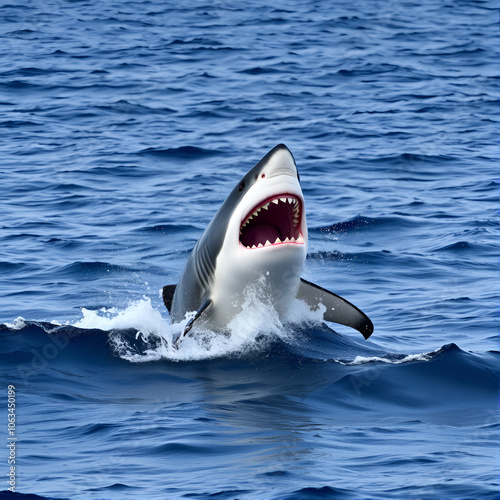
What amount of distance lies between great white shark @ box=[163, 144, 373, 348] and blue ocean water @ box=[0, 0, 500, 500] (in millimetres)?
435

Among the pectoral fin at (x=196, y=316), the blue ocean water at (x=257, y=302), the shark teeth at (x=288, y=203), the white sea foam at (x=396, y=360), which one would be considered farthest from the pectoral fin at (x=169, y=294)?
the white sea foam at (x=396, y=360)

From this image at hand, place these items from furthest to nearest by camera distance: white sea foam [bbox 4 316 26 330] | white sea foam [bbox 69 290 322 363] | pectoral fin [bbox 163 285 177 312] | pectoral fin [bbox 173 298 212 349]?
pectoral fin [bbox 163 285 177 312], white sea foam [bbox 4 316 26 330], white sea foam [bbox 69 290 322 363], pectoral fin [bbox 173 298 212 349]

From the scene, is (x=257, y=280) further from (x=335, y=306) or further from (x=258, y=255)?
(x=335, y=306)

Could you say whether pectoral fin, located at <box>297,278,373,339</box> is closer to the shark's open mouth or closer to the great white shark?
the great white shark

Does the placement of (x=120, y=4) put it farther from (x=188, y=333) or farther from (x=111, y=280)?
(x=188, y=333)

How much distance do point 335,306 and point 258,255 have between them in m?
1.99

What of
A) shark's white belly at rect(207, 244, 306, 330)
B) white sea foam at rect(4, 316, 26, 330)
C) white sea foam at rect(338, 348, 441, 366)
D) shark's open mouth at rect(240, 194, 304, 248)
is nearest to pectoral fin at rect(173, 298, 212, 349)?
shark's white belly at rect(207, 244, 306, 330)

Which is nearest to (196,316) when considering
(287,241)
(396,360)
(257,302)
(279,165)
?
(257,302)

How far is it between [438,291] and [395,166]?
853 centimetres

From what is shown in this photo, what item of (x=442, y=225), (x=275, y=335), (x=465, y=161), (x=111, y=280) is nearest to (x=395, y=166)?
(x=465, y=161)

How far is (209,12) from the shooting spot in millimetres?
48625

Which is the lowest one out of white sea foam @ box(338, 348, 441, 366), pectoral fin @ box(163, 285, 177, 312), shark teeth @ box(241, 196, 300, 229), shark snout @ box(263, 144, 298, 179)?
white sea foam @ box(338, 348, 441, 366)

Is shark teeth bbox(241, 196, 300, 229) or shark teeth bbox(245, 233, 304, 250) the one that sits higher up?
shark teeth bbox(241, 196, 300, 229)

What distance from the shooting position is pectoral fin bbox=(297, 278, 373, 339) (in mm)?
12727
